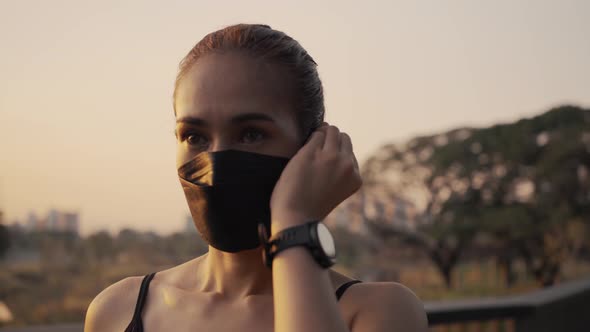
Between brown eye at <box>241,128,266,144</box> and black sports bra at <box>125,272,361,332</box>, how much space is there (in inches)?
13.4

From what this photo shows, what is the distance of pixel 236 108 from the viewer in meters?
1.32

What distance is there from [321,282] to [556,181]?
20621 millimetres

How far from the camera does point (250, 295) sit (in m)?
1.47

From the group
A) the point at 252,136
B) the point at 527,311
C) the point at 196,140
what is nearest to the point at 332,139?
the point at 252,136

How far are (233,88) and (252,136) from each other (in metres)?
0.10

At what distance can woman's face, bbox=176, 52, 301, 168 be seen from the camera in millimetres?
1324

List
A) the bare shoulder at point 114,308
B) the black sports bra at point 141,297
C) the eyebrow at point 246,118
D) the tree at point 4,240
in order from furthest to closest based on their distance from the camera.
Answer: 1. the tree at point 4,240
2. the bare shoulder at point 114,308
3. the black sports bra at point 141,297
4. the eyebrow at point 246,118

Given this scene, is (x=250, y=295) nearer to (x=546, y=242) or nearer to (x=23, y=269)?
(x=23, y=269)

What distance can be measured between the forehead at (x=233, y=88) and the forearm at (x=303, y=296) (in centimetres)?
28

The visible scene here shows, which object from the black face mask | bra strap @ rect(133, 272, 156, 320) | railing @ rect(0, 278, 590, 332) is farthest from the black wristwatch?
railing @ rect(0, 278, 590, 332)

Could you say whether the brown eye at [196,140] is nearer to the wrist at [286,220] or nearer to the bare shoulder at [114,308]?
the wrist at [286,220]

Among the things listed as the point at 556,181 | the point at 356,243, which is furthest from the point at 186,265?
the point at 356,243

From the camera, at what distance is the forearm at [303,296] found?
1.19 meters

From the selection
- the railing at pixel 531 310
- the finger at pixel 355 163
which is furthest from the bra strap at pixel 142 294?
the railing at pixel 531 310
